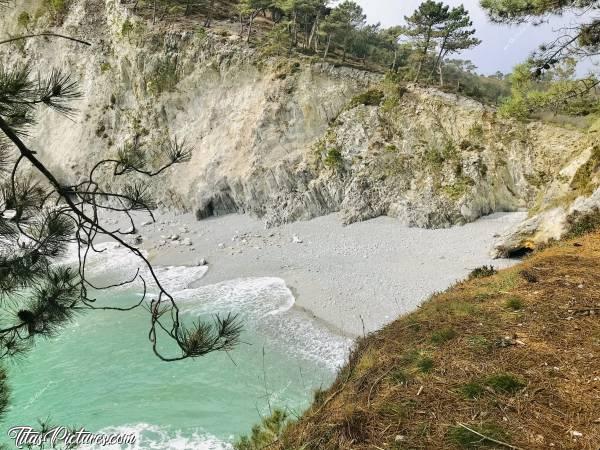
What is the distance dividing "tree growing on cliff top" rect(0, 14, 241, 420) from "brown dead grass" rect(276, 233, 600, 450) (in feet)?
5.86

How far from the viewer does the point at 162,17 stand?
3462 centimetres

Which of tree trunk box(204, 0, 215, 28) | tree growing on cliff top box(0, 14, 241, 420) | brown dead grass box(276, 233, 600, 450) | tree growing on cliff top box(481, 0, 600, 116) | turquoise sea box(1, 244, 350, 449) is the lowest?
turquoise sea box(1, 244, 350, 449)

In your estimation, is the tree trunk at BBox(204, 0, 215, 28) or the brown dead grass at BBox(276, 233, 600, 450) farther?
the tree trunk at BBox(204, 0, 215, 28)

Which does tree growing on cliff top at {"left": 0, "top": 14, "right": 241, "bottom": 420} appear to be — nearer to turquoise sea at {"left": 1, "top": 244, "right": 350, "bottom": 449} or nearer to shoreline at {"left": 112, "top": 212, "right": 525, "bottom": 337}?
turquoise sea at {"left": 1, "top": 244, "right": 350, "bottom": 449}

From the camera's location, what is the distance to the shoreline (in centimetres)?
1491

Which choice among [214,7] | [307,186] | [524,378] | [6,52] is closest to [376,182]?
[307,186]

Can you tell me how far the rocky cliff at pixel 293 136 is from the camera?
21609mm

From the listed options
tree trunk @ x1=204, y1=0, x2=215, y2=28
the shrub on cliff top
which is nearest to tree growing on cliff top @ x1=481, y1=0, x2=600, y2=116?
the shrub on cliff top

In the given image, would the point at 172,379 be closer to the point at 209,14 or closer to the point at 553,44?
the point at 553,44

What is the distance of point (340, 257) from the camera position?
64.0ft

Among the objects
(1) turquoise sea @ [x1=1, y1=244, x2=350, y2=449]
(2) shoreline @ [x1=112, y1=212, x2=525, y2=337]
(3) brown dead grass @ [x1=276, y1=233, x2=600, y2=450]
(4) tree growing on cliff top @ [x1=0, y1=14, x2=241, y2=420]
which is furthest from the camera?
(2) shoreline @ [x1=112, y1=212, x2=525, y2=337]

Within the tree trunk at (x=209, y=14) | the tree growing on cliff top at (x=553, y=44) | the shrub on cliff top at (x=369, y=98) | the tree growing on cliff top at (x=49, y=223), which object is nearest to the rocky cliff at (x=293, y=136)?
the shrub on cliff top at (x=369, y=98)

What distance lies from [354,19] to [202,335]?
3902cm

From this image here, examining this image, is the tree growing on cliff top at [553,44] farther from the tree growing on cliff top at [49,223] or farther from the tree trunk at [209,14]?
the tree trunk at [209,14]
